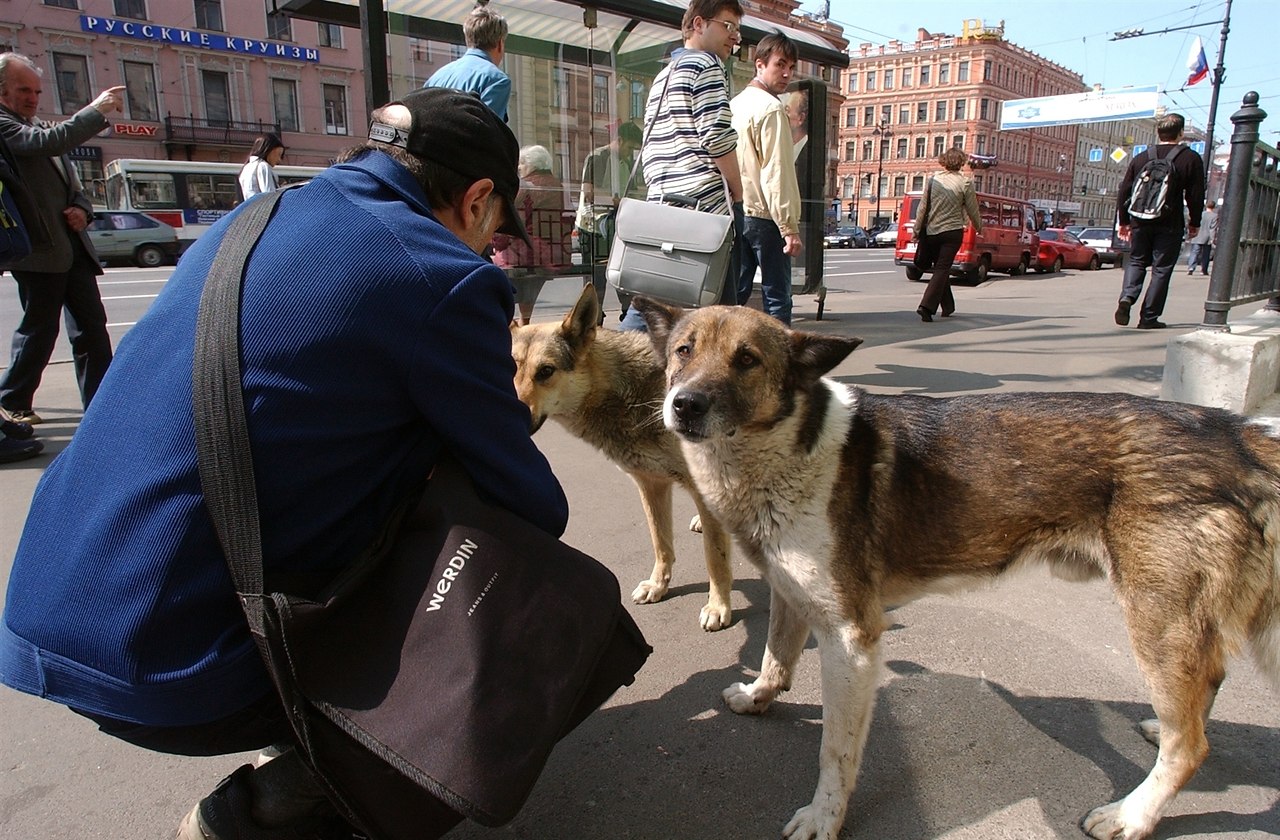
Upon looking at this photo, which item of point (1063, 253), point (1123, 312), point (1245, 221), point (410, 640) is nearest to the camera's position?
point (410, 640)

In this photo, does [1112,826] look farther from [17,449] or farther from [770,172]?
[17,449]

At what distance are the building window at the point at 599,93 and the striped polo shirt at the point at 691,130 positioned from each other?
526 centimetres

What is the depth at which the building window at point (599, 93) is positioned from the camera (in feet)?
30.5

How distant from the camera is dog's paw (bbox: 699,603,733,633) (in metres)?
3.04

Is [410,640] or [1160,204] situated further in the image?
[1160,204]

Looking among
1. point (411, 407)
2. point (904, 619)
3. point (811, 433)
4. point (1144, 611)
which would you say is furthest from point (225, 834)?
point (904, 619)

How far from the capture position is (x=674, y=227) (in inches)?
164

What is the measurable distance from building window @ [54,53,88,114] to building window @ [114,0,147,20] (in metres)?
3.20

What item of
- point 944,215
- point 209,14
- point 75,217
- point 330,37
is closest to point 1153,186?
point 944,215

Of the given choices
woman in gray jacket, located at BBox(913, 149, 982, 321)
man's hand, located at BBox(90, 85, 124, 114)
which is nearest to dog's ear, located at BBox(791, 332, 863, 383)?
man's hand, located at BBox(90, 85, 124, 114)

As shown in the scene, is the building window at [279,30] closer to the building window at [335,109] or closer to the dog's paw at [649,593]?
the building window at [335,109]

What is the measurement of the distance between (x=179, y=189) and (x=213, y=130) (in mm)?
15816

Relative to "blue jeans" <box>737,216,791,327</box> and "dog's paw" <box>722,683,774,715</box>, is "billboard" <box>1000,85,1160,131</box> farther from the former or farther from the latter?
"dog's paw" <box>722,683,774,715</box>

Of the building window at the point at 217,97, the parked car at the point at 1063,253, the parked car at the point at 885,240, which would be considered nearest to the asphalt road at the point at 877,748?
the parked car at the point at 1063,253
